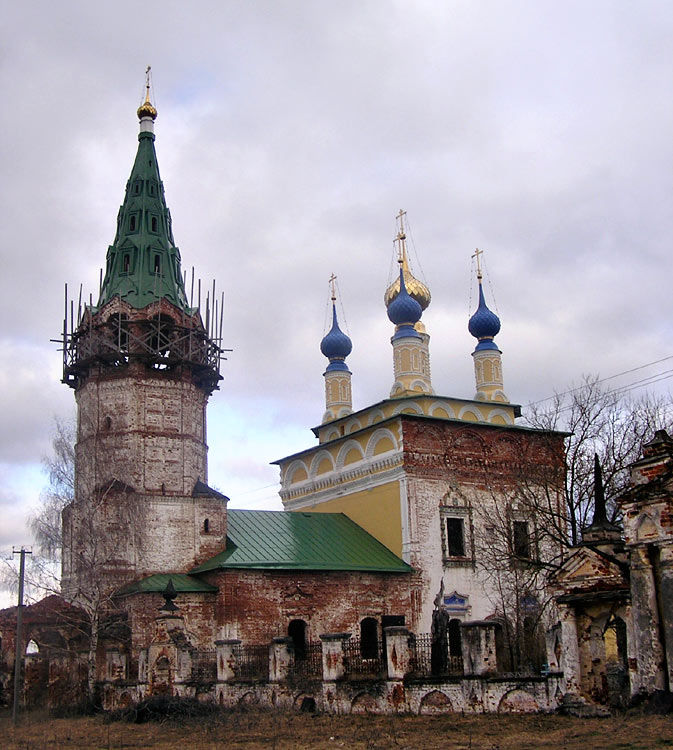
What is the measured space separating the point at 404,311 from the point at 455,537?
9340 mm

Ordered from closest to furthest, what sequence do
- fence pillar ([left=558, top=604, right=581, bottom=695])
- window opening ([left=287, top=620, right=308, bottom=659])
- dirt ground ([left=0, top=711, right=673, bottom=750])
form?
1. dirt ground ([left=0, top=711, right=673, bottom=750])
2. fence pillar ([left=558, top=604, right=581, bottom=695])
3. window opening ([left=287, top=620, right=308, bottom=659])

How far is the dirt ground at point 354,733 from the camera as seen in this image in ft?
34.6

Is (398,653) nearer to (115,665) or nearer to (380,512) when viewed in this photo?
(115,665)

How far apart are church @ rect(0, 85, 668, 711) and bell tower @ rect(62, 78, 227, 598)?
5 cm

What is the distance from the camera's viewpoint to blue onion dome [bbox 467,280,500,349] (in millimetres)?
35781

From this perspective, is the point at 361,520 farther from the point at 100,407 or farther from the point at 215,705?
the point at 215,705

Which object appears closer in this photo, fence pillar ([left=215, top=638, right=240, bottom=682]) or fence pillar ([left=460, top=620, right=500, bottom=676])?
fence pillar ([left=460, top=620, right=500, bottom=676])

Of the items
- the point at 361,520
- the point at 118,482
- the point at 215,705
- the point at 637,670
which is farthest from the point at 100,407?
the point at 637,670

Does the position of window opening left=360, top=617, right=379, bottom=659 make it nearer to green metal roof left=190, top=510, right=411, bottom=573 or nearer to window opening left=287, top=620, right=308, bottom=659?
green metal roof left=190, top=510, right=411, bottom=573

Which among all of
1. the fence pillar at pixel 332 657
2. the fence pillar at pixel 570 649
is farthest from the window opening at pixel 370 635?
the fence pillar at pixel 570 649

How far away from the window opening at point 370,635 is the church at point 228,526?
2.2 inches

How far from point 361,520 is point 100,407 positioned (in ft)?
29.6

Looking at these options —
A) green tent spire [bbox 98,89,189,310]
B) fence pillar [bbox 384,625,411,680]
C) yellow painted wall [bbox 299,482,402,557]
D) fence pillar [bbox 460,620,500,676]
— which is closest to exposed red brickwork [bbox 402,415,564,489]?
yellow painted wall [bbox 299,482,402,557]

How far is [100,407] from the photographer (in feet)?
87.6
